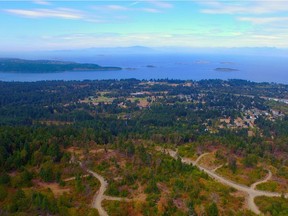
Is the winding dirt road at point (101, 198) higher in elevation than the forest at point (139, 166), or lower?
lower

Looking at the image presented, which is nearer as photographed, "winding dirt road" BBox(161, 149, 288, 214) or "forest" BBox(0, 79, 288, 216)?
"forest" BBox(0, 79, 288, 216)

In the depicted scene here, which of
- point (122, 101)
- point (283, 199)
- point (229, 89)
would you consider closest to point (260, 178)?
point (283, 199)

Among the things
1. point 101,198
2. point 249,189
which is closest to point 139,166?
point 101,198

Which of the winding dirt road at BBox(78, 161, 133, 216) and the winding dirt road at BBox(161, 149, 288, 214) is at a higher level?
the winding dirt road at BBox(161, 149, 288, 214)

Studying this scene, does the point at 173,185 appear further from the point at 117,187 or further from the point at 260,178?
the point at 260,178

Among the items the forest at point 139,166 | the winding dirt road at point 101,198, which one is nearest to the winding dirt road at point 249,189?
the forest at point 139,166

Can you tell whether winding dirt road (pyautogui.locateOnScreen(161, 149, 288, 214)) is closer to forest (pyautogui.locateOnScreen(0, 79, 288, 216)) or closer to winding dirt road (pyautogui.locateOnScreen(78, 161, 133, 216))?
forest (pyautogui.locateOnScreen(0, 79, 288, 216))

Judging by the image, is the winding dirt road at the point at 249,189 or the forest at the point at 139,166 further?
the winding dirt road at the point at 249,189

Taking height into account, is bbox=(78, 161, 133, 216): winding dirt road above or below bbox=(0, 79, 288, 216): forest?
below

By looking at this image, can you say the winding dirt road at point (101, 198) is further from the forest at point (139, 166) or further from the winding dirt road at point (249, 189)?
the winding dirt road at point (249, 189)

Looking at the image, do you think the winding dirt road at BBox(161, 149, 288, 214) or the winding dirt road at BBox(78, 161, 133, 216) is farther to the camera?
the winding dirt road at BBox(161, 149, 288, 214)

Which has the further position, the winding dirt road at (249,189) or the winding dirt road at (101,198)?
the winding dirt road at (249,189)

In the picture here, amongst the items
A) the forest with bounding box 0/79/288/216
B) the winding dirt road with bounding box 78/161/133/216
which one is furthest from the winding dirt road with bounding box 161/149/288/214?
the winding dirt road with bounding box 78/161/133/216
